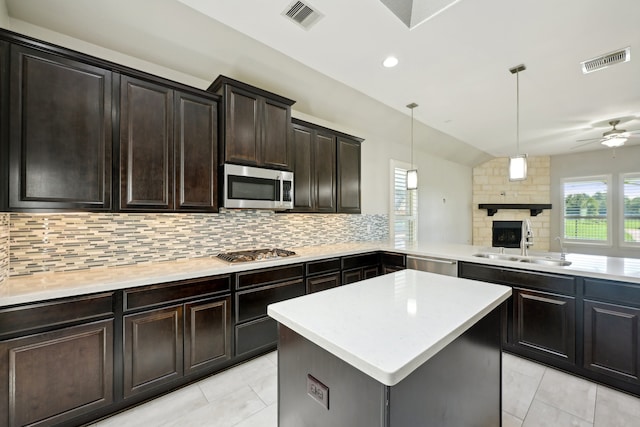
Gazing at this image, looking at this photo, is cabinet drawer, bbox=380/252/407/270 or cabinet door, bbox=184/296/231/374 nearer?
cabinet door, bbox=184/296/231/374

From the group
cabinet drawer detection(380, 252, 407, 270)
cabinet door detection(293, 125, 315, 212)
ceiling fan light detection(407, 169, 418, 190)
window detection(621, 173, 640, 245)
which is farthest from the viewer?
window detection(621, 173, 640, 245)

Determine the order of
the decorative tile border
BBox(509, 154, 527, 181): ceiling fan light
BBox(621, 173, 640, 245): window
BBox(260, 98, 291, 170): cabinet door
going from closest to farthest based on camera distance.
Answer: the decorative tile border, BBox(509, 154, 527, 181): ceiling fan light, BBox(260, 98, 291, 170): cabinet door, BBox(621, 173, 640, 245): window

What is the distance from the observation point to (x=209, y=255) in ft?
9.20

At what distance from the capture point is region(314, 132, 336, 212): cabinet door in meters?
3.44

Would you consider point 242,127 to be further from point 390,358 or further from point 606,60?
point 606,60

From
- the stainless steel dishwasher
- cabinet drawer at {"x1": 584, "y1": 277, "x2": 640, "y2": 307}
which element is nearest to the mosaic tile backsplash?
the stainless steel dishwasher

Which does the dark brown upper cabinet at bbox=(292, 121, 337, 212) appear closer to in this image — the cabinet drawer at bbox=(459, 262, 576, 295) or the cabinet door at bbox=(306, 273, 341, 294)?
the cabinet door at bbox=(306, 273, 341, 294)

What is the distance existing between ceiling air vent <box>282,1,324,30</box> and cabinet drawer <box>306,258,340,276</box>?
222 centimetres

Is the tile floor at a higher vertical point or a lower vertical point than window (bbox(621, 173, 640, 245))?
lower

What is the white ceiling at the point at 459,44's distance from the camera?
6.35 feet

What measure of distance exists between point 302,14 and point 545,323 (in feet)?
11.1

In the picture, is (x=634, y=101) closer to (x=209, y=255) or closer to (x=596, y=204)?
(x=596, y=204)

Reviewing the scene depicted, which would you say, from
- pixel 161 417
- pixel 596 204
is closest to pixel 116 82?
pixel 161 417

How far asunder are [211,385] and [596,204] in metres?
8.43
